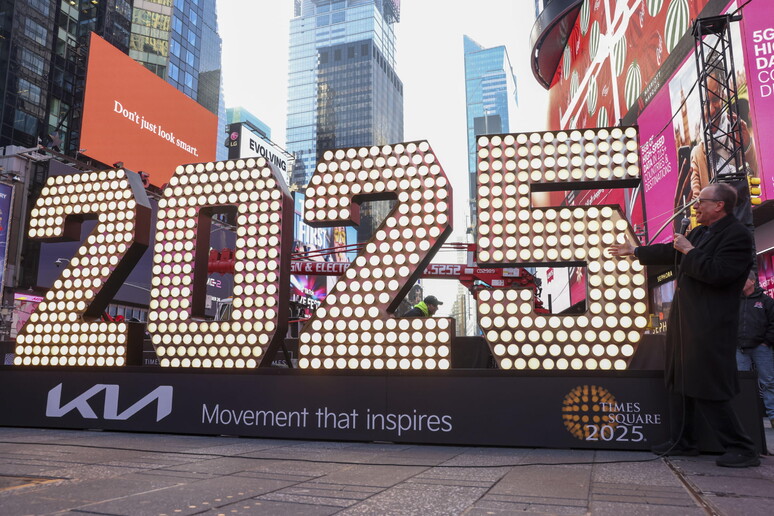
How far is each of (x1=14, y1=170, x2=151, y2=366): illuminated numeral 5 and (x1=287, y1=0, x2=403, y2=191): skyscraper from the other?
15588 cm

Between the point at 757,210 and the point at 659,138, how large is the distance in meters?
6.55

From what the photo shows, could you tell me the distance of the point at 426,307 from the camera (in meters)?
9.21

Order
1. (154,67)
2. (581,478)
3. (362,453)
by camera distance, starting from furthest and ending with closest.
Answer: (154,67) → (362,453) → (581,478)

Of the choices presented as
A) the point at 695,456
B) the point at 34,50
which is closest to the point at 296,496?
the point at 695,456

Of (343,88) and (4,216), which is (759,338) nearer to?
(4,216)

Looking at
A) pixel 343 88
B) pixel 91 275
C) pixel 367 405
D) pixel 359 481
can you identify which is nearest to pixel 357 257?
pixel 367 405

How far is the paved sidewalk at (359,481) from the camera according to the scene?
2.67 meters

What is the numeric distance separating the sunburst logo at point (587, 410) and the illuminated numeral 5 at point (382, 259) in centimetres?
129

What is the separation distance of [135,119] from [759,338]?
3279 centimetres

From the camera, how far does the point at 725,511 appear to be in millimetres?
2605

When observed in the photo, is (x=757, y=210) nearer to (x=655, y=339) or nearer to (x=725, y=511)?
(x=655, y=339)

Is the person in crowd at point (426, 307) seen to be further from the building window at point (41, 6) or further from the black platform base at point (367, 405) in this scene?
the building window at point (41, 6)

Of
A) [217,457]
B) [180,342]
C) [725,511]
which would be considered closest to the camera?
[725,511]

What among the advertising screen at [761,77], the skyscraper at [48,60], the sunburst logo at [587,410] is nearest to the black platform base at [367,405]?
the sunburst logo at [587,410]
